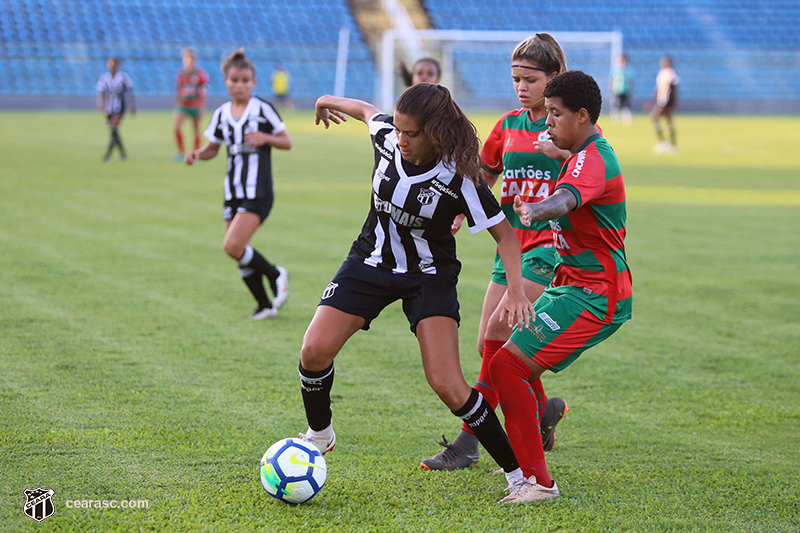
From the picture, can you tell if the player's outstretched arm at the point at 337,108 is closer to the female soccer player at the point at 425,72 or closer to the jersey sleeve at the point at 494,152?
the jersey sleeve at the point at 494,152

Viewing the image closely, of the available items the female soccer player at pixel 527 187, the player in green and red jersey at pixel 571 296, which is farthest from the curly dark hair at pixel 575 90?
the female soccer player at pixel 527 187

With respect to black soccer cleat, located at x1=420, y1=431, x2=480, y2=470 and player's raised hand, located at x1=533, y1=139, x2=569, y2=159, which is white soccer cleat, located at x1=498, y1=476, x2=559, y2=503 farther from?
player's raised hand, located at x1=533, y1=139, x2=569, y2=159

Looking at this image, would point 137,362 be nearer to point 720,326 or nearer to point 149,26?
point 720,326

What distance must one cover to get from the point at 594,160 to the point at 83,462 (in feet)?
8.84

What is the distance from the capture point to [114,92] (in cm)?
1797

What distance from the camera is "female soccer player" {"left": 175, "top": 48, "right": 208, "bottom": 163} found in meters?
17.6

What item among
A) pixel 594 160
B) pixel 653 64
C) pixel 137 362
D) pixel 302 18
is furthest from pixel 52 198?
pixel 653 64

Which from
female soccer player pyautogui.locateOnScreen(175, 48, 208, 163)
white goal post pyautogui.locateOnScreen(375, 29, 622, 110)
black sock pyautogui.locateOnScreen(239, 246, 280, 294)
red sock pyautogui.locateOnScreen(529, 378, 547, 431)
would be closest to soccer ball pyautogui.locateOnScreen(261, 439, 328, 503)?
red sock pyautogui.locateOnScreen(529, 378, 547, 431)

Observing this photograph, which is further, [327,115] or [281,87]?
→ [281,87]

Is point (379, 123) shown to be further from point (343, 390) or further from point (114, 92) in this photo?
point (114, 92)

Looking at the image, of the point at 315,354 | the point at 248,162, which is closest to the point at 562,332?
the point at 315,354

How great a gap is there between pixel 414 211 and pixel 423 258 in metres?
0.24

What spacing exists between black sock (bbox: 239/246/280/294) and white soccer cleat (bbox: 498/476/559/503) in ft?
12.6

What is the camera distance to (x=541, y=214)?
3156 millimetres
